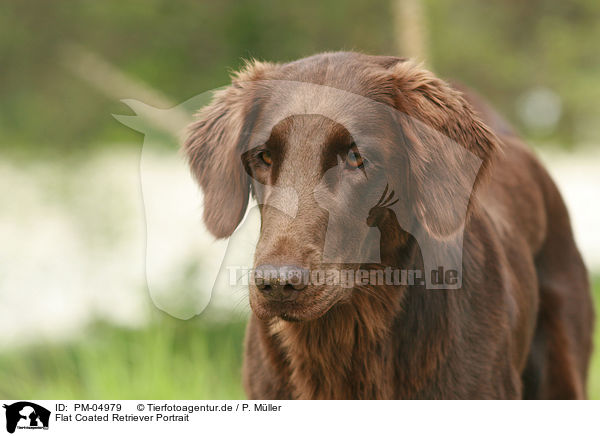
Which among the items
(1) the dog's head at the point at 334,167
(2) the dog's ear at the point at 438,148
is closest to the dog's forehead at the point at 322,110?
(1) the dog's head at the point at 334,167

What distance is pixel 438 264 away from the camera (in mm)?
2664

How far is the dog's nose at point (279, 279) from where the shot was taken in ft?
6.87

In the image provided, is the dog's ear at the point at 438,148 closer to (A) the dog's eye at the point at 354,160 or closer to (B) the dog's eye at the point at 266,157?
(A) the dog's eye at the point at 354,160

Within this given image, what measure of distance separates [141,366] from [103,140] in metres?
1.36

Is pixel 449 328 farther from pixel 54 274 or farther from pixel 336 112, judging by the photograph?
pixel 54 274

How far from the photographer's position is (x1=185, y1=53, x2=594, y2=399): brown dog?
7.58ft

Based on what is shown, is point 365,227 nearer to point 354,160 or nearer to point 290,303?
point 354,160

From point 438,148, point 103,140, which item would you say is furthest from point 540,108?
point 438,148

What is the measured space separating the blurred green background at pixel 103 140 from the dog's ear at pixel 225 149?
1182 millimetres

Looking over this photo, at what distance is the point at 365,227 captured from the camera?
2410 mm

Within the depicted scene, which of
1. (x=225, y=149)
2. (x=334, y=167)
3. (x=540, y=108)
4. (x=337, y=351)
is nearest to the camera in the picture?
(x=334, y=167)

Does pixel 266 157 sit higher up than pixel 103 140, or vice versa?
pixel 103 140
